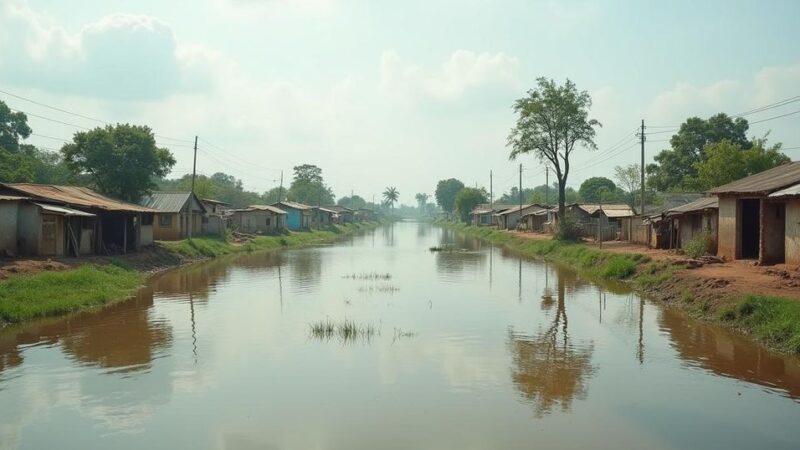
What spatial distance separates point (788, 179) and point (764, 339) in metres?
10.1

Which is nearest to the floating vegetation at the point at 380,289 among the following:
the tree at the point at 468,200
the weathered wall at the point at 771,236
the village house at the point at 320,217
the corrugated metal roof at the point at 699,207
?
the weathered wall at the point at 771,236

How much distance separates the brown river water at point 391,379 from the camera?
30.0 feet

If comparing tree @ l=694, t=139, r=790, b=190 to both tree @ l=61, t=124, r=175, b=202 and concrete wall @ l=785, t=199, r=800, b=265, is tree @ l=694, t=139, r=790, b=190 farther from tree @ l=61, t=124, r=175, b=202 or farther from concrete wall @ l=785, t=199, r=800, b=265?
tree @ l=61, t=124, r=175, b=202

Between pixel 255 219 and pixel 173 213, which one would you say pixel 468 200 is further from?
pixel 173 213

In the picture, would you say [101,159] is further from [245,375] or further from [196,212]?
[245,375]

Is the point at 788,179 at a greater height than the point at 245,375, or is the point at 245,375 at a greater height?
the point at 788,179

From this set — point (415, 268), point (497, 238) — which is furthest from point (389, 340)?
point (497, 238)

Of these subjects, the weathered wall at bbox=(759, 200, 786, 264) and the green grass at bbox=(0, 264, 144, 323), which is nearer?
the green grass at bbox=(0, 264, 144, 323)

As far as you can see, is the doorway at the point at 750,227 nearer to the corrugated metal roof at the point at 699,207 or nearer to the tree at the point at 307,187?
the corrugated metal roof at the point at 699,207

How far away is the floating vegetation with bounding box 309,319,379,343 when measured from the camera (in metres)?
15.7

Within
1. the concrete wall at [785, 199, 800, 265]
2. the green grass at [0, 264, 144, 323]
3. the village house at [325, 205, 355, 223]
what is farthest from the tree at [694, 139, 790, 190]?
the village house at [325, 205, 355, 223]

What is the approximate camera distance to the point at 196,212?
44031mm

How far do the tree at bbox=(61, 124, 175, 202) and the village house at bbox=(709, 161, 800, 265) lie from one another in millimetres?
31733

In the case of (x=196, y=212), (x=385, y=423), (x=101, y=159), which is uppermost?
(x=101, y=159)
